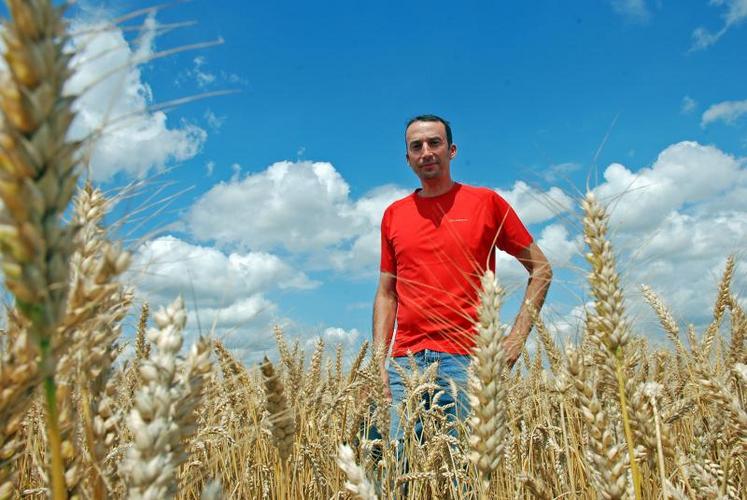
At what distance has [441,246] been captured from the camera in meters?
5.01

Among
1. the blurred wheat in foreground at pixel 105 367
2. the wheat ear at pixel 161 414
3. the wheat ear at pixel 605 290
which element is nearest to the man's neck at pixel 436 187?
the blurred wheat in foreground at pixel 105 367

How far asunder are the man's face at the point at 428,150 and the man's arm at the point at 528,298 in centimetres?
102

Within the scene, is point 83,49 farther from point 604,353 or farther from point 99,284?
point 604,353

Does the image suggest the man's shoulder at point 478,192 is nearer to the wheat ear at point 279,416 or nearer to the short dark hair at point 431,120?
the short dark hair at point 431,120

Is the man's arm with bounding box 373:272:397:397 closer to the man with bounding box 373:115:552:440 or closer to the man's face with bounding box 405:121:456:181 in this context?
the man with bounding box 373:115:552:440

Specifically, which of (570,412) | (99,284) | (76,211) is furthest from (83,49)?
(570,412)

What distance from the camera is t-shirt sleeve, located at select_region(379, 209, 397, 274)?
5.73 m

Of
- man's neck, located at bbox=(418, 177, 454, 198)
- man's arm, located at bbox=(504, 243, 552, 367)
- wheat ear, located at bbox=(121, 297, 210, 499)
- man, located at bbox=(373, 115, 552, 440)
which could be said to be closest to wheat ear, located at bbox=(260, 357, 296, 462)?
wheat ear, located at bbox=(121, 297, 210, 499)

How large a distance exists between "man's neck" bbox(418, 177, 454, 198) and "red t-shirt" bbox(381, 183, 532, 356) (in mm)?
59

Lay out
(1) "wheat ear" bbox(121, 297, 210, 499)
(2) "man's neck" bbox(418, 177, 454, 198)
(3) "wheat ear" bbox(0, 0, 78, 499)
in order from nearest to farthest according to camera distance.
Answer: (3) "wheat ear" bbox(0, 0, 78, 499) < (1) "wheat ear" bbox(121, 297, 210, 499) < (2) "man's neck" bbox(418, 177, 454, 198)

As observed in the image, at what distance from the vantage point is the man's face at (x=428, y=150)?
5.25m

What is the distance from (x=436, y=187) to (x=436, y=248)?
0.66 metres

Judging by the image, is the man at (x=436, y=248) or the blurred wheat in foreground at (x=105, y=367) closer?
the blurred wheat in foreground at (x=105, y=367)

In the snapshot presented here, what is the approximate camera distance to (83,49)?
1012mm
